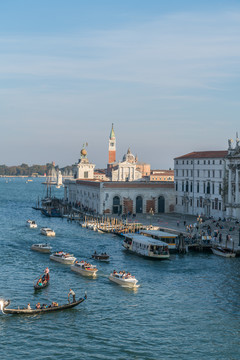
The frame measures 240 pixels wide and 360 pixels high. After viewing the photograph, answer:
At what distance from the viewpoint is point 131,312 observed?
132 feet

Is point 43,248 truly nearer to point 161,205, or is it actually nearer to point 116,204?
point 116,204

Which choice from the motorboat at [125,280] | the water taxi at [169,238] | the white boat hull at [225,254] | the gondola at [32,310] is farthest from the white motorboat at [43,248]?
the gondola at [32,310]

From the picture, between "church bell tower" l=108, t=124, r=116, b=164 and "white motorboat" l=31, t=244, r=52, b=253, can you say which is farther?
"church bell tower" l=108, t=124, r=116, b=164

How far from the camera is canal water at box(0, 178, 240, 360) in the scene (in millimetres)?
33344

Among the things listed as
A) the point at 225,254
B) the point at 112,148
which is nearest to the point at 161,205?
the point at 225,254

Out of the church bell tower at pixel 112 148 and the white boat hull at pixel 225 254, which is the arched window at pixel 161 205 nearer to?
the white boat hull at pixel 225 254

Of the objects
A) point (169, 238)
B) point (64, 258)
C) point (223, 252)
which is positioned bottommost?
point (64, 258)

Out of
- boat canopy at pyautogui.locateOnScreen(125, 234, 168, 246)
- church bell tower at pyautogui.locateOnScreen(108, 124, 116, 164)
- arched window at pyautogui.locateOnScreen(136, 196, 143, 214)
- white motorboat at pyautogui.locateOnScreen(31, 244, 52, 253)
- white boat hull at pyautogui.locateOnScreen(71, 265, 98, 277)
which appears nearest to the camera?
white boat hull at pyautogui.locateOnScreen(71, 265, 98, 277)

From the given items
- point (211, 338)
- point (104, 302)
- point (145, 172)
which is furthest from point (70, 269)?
point (145, 172)

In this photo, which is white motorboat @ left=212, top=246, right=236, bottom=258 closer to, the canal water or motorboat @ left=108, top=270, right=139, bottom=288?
the canal water

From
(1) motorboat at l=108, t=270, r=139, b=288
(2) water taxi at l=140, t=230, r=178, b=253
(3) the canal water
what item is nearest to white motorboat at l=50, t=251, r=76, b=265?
(3) the canal water

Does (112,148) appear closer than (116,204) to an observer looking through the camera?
No

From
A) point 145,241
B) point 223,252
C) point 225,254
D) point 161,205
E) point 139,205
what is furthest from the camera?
point 161,205

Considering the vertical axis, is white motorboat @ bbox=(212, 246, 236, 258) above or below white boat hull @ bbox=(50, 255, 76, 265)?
above
